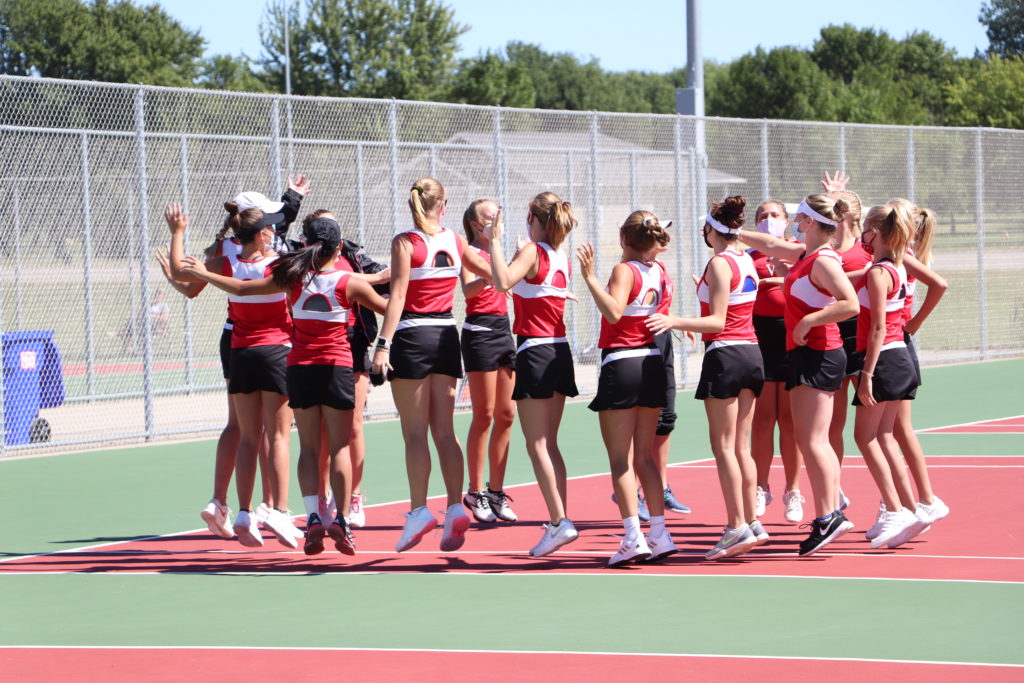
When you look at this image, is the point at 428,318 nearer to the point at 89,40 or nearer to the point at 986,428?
the point at 986,428

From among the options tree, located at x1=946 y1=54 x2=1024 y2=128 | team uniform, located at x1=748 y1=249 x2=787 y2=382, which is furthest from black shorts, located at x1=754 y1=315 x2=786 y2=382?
tree, located at x1=946 y1=54 x2=1024 y2=128

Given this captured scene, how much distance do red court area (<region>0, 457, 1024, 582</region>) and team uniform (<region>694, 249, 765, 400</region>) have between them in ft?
2.91

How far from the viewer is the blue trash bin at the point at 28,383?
12.7m

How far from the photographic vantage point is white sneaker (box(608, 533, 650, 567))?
7496mm

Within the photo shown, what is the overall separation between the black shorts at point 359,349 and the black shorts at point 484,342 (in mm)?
588

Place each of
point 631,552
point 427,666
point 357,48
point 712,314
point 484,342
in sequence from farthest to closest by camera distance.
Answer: point 357,48 → point 484,342 → point 712,314 → point 631,552 → point 427,666

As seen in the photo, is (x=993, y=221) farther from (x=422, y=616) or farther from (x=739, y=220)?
(x=422, y=616)

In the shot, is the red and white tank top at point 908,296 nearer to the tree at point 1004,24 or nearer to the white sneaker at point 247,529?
the white sneaker at point 247,529

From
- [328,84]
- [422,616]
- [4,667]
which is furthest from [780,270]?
[328,84]

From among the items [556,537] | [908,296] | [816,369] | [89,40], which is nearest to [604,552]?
[556,537]

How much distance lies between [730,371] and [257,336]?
245 centimetres

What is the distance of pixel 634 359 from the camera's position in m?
7.57

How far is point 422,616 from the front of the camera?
6605mm

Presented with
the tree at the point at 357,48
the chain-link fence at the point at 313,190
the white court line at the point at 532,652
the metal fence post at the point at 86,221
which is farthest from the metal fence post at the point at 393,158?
the tree at the point at 357,48
